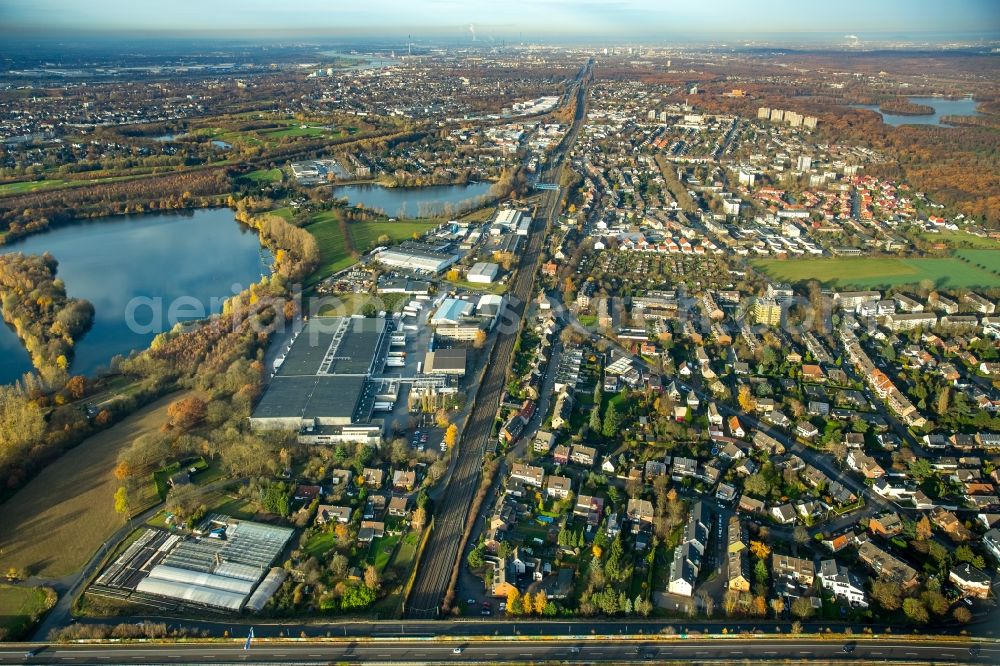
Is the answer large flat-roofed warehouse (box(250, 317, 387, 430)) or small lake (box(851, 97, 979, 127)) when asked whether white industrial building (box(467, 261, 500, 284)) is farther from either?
small lake (box(851, 97, 979, 127))

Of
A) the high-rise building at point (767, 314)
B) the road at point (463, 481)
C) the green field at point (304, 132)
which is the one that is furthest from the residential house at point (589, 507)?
the green field at point (304, 132)

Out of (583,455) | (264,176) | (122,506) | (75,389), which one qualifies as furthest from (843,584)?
(264,176)

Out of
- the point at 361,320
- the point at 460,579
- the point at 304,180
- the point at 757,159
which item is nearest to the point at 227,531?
the point at 460,579

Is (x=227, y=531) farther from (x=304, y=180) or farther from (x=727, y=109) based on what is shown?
(x=727, y=109)

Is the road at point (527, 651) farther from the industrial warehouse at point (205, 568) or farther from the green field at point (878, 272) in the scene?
the green field at point (878, 272)

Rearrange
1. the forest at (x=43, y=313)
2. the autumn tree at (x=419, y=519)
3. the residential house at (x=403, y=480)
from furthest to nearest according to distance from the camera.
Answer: the forest at (x=43, y=313), the residential house at (x=403, y=480), the autumn tree at (x=419, y=519)

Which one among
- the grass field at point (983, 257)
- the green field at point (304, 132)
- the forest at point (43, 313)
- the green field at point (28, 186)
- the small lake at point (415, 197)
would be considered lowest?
the forest at point (43, 313)
